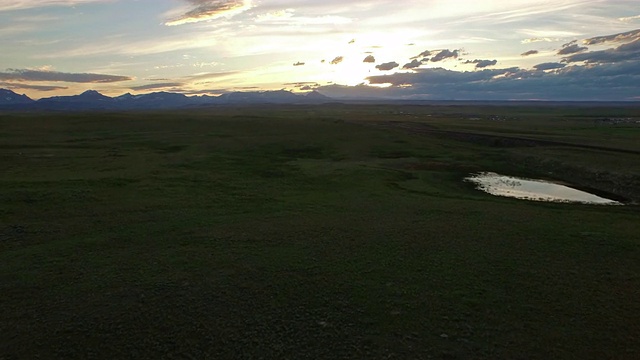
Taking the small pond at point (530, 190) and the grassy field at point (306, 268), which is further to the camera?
the small pond at point (530, 190)

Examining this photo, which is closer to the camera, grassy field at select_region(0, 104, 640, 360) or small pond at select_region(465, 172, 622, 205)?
grassy field at select_region(0, 104, 640, 360)

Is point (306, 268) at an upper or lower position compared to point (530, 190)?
upper

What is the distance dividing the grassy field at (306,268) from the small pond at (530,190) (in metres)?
2.74

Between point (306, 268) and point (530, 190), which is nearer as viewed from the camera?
point (306, 268)

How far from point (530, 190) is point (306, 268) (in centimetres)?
3646

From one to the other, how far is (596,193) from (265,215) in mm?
38504

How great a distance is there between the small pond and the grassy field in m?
2.74

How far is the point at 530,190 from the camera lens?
163ft

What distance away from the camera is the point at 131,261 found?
2472 centimetres

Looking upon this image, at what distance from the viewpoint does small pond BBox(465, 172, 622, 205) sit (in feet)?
147

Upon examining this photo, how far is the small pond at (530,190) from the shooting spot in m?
→ 44.8

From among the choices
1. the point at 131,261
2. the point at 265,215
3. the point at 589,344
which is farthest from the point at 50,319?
the point at 589,344

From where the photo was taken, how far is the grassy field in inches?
666

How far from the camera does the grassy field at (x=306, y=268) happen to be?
16922mm
